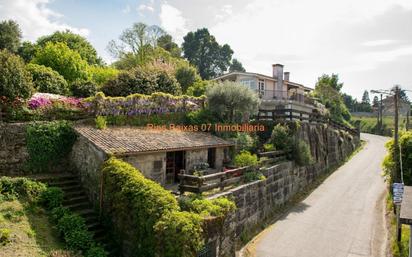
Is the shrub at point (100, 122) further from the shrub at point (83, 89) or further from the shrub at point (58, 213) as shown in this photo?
the shrub at point (83, 89)

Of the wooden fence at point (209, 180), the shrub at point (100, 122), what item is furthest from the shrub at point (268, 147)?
the shrub at point (100, 122)

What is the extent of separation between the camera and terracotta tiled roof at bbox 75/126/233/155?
49.5ft

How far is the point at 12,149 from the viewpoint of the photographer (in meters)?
15.4

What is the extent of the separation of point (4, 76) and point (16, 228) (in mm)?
7656

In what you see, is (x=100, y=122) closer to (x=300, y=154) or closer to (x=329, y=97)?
(x=300, y=154)

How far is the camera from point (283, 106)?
34.9 meters

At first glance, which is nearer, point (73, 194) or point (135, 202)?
point (135, 202)

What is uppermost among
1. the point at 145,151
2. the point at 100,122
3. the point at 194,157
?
the point at 100,122

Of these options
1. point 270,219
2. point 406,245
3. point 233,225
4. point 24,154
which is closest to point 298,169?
point 270,219

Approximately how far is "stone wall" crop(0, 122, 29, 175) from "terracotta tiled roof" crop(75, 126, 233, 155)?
256 centimetres

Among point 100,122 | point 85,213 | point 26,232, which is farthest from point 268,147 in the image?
point 26,232

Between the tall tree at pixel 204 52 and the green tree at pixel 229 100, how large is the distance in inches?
1722

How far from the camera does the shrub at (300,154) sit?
24.6 m

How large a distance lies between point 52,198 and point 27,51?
3467 centimetres
